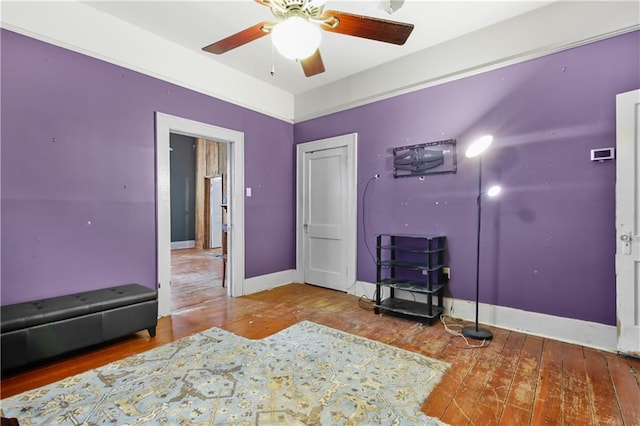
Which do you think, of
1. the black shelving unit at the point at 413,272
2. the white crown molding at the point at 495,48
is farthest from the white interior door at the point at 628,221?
the black shelving unit at the point at 413,272

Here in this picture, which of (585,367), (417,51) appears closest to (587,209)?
(585,367)

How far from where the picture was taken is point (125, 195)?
A: 3.11m

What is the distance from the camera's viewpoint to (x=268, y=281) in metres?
4.60

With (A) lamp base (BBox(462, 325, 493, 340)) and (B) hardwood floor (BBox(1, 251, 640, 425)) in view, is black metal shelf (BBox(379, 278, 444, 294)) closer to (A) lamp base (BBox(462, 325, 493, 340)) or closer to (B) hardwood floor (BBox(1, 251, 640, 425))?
(B) hardwood floor (BBox(1, 251, 640, 425))

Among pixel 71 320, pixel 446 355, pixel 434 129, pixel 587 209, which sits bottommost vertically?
pixel 446 355

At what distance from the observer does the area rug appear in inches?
67.1

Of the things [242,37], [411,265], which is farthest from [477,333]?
[242,37]

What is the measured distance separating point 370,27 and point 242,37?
88 cm

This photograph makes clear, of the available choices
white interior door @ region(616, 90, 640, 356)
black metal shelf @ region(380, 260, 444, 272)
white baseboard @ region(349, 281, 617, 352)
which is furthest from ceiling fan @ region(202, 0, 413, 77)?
white baseboard @ region(349, 281, 617, 352)

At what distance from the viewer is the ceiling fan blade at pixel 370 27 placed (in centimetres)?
185

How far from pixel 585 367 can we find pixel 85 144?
14.8ft

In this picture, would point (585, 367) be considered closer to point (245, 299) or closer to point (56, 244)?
point (245, 299)

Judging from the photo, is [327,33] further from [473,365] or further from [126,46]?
[473,365]

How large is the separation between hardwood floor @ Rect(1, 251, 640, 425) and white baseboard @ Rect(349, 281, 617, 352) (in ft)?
0.32
